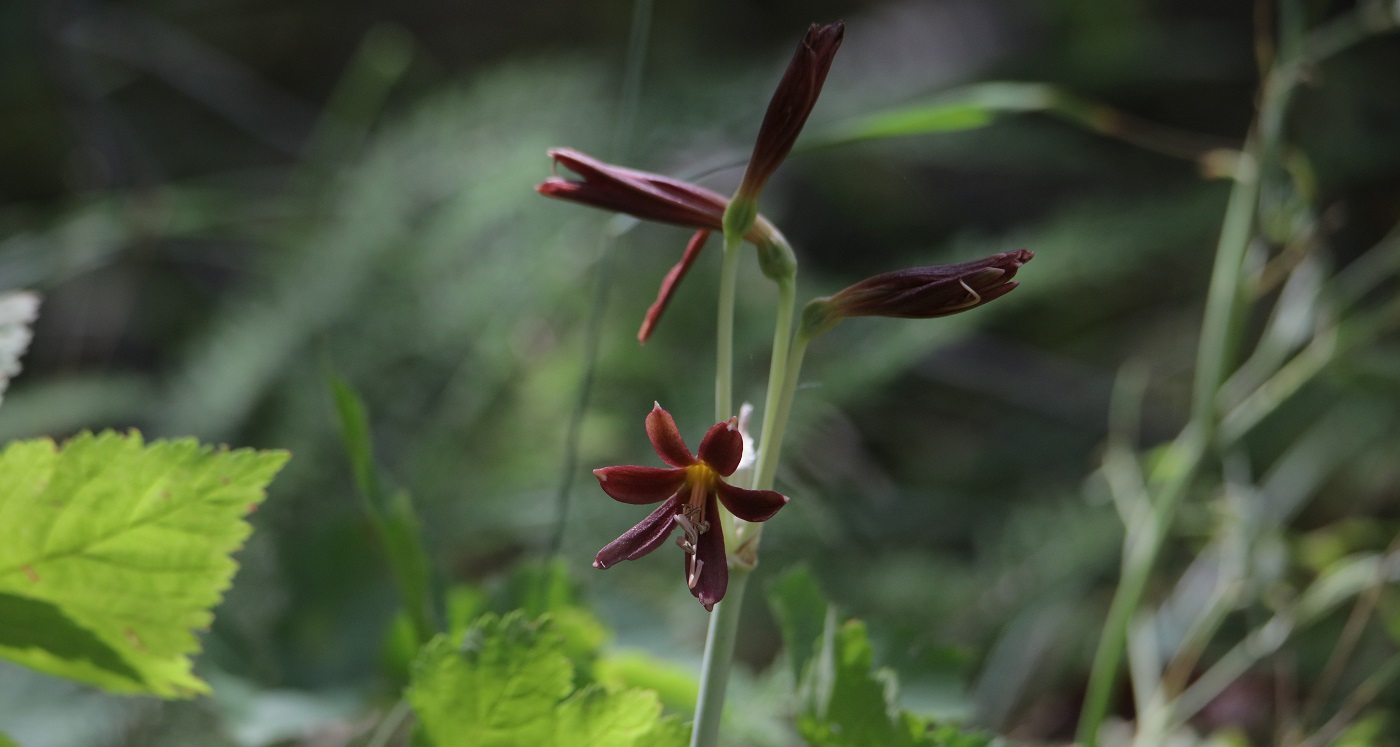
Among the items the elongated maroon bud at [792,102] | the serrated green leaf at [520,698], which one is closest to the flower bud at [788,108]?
the elongated maroon bud at [792,102]

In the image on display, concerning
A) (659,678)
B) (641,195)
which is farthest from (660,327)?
(641,195)

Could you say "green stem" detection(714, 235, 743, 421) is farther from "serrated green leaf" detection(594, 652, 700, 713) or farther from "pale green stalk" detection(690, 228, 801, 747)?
"serrated green leaf" detection(594, 652, 700, 713)

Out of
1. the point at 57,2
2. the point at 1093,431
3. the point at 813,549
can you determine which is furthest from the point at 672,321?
the point at 57,2

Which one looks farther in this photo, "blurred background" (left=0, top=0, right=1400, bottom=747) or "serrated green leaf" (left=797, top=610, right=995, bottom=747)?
"blurred background" (left=0, top=0, right=1400, bottom=747)

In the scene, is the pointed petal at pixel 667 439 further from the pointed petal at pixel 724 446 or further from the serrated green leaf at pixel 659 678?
the serrated green leaf at pixel 659 678

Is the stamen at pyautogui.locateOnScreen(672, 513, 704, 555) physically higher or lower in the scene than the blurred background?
lower

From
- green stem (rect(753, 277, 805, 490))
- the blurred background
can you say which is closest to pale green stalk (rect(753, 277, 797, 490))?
green stem (rect(753, 277, 805, 490))

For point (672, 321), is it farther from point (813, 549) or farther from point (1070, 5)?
point (1070, 5)
